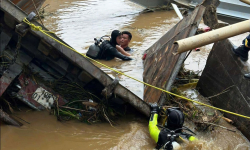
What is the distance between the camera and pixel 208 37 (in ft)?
9.19

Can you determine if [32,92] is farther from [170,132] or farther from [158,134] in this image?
[170,132]

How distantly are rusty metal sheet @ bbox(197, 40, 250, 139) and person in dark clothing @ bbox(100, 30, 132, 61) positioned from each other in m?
1.97

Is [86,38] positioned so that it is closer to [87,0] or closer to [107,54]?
[107,54]

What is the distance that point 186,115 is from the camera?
13.1 feet

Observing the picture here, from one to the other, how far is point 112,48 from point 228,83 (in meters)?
2.71

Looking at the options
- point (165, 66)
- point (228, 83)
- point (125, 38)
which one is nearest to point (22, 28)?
point (165, 66)

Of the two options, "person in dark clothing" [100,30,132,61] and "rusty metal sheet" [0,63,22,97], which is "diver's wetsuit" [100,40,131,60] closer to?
"person in dark clothing" [100,30,132,61]

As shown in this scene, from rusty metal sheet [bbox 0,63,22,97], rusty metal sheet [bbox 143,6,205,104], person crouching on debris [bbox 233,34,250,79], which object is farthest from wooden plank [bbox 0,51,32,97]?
person crouching on debris [bbox 233,34,250,79]

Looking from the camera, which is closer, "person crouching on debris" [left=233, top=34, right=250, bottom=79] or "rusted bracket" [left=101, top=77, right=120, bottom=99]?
"rusted bracket" [left=101, top=77, right=120, bottom=99]

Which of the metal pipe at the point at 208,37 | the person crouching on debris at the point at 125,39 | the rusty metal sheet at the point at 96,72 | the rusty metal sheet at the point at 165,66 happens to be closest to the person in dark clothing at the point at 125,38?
the person crouching on debris at the point at 125,39

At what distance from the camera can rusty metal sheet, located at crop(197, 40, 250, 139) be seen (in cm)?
378

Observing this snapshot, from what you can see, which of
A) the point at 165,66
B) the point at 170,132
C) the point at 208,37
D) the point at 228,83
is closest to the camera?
the point at 208,37

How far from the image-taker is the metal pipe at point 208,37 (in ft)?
8.95

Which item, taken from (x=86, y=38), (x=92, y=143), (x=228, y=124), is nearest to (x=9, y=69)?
(x=92, y=143)
